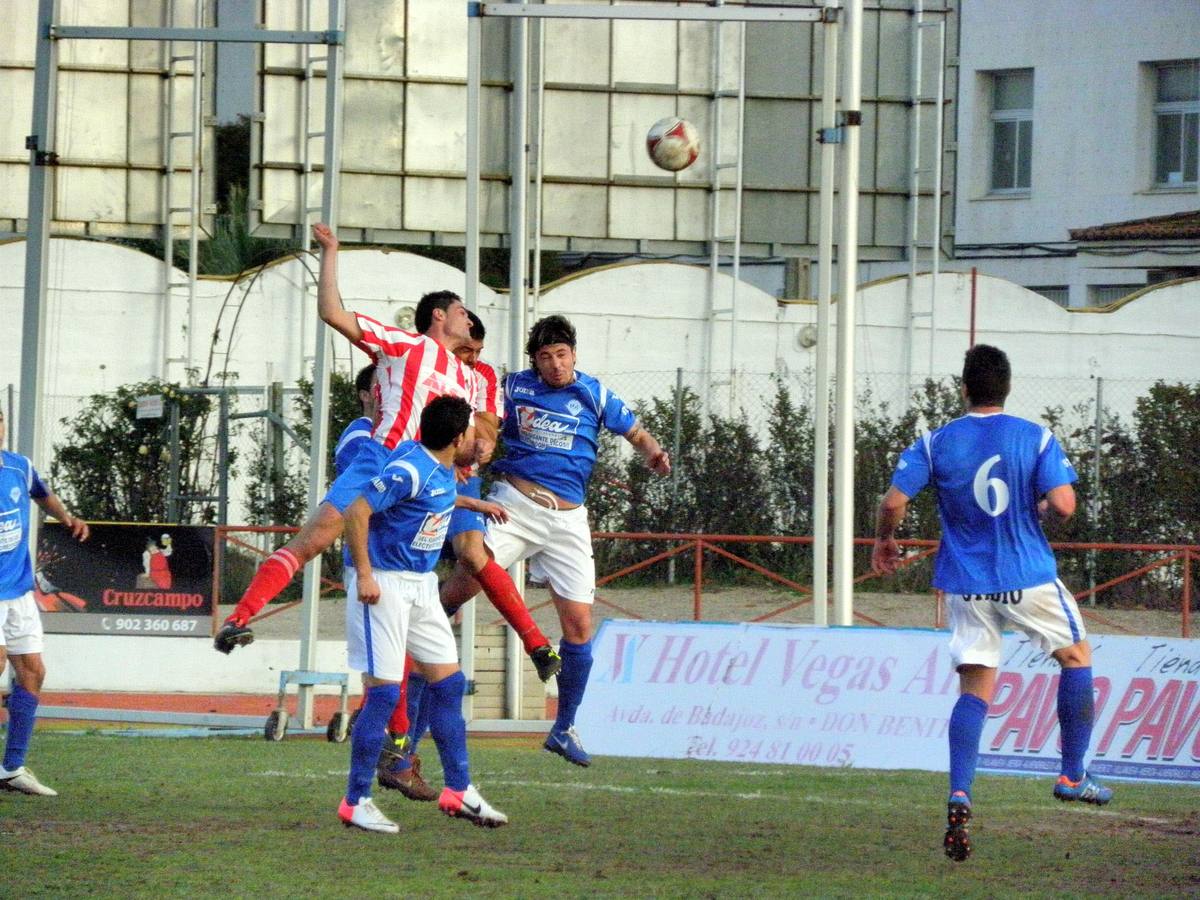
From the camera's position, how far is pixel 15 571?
32.0ft

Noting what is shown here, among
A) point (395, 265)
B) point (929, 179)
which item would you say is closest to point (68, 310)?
point (395, 265)

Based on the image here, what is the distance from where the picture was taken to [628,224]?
85.4 feet

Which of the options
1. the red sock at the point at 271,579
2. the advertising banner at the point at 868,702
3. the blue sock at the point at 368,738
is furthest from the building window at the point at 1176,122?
the red sock at the point at 271,579

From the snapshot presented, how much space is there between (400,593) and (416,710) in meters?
1.38

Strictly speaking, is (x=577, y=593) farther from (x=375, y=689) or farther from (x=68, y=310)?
(x=68, y=310)

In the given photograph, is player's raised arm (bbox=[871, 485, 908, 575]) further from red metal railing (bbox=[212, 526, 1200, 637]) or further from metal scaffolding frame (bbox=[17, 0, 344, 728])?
red metal railing (bbox=[212, 526, 1200, 637])

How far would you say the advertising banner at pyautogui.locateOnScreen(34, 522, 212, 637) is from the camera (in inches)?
703

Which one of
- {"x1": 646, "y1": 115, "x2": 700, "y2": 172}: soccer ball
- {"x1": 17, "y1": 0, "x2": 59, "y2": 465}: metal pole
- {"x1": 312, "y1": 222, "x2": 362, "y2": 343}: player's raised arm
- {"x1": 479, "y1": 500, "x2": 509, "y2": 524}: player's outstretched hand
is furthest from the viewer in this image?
{"x1": 646, "y1": 115, "x2": 700, "y2": 172}: soccer ball

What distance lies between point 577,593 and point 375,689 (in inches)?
85.2

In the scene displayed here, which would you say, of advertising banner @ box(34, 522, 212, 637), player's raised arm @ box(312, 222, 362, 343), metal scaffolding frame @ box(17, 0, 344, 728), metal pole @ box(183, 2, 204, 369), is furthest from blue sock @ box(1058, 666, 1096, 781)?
metal pole @ box(183, 2, 204, 369)

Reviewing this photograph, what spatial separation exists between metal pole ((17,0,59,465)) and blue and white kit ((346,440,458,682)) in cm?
528

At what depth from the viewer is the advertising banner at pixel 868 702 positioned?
36.5 ft

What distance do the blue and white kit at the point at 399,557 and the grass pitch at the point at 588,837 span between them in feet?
2.52

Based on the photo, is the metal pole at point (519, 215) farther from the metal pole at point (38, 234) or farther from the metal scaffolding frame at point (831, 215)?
the metal pole at point (38, 234)
